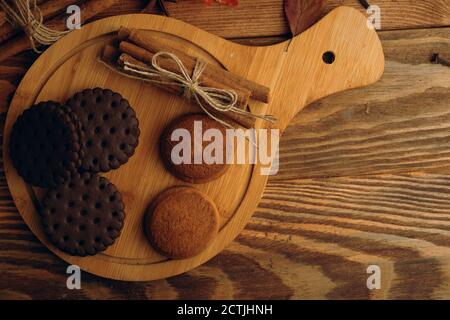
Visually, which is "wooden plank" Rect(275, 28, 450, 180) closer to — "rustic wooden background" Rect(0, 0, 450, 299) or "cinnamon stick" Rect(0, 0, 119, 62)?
"rustic wooden background" Rect(0, 0, 450, 299)

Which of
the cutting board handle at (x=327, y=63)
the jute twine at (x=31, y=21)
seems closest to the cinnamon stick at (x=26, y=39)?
the jute twine at (x=31, y=21)

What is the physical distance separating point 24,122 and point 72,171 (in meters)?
0.13

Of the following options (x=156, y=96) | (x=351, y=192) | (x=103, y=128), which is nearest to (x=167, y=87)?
(x=156, y=96)

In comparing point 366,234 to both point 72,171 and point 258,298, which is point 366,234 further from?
point 72,171

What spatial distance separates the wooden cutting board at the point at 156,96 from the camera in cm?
116

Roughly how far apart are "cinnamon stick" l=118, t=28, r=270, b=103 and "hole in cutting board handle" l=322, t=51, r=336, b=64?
0.16 metres

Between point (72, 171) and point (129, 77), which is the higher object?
point (129, 77)

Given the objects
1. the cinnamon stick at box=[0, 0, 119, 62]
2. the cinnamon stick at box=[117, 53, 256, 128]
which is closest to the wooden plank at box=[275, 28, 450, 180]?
the cinnamon stick at box=[117, 53, 256, 128]

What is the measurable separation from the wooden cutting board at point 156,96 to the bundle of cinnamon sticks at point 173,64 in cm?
3

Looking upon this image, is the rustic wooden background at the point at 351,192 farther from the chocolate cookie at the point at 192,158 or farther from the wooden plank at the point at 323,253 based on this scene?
the chocolate cookie at the point at 192,158

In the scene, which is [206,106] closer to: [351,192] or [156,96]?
[156,96]

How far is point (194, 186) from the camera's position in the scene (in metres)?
1.18

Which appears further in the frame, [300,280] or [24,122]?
[300,280]
